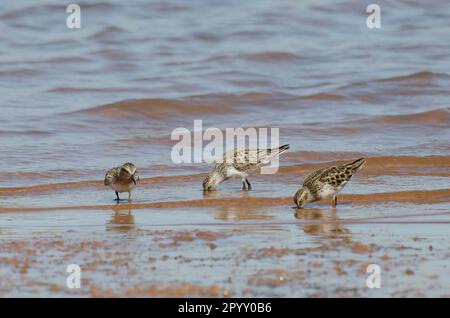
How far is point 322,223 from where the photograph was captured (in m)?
9.18

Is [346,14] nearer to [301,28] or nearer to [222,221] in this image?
[301,28]

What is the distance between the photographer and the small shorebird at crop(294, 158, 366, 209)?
33.7 feet

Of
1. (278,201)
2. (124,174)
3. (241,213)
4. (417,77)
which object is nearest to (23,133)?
(124,174)

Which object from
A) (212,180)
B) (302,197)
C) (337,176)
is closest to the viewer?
(302,197)

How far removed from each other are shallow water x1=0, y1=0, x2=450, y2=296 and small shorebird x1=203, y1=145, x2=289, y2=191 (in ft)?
0.73

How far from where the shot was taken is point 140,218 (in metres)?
9.70

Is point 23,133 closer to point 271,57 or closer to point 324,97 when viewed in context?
point 324,97

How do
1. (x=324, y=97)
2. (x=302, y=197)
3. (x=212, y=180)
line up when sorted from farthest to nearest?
(x=324, y=97) < (x=212, y=180) < (x=302, y=197)

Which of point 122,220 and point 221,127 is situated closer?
point 122,220

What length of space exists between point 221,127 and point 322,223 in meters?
6.99

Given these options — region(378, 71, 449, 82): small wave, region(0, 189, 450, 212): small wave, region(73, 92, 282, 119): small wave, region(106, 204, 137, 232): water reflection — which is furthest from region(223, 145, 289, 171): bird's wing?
region(378, 71, 449, 82): small wave

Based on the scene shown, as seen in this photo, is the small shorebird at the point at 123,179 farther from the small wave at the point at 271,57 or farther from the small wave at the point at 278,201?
the small wave at the point at 271,57
